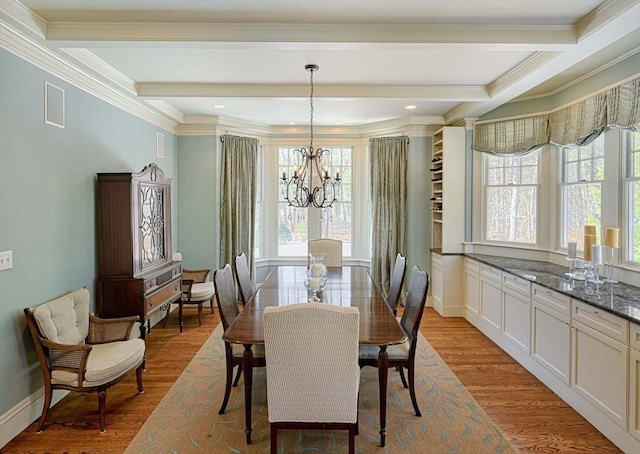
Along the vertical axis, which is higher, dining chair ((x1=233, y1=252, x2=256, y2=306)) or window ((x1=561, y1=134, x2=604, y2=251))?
window ((x1=561, y1=134, x2=604, y2=251))

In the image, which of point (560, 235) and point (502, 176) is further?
point (502, 176)

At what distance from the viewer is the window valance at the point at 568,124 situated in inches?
116

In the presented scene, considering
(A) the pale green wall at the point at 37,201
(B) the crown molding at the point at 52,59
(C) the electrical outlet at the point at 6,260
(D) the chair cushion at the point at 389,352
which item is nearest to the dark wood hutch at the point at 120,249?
(A) the pale green wall at the point at 37,201

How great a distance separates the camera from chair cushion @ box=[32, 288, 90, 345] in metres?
2.50

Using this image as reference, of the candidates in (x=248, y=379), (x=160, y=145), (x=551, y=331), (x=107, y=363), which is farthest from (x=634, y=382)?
(x=160, y=145)

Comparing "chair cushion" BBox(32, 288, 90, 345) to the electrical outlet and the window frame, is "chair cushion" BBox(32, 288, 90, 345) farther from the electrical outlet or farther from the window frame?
the window frame

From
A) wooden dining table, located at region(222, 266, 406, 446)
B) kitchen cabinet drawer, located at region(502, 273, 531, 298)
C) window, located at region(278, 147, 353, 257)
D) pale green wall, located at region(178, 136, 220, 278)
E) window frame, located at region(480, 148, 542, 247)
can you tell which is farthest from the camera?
window, located at region(278, 147, 353, 257)

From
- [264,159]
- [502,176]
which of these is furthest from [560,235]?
[264,159]

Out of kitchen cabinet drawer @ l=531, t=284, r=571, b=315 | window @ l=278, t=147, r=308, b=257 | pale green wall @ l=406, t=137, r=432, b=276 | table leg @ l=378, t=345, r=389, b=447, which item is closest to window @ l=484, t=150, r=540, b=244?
pale green wall @ l=406, t=137, r=432, b=276

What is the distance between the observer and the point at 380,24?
2605 mm

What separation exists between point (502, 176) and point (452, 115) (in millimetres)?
1075

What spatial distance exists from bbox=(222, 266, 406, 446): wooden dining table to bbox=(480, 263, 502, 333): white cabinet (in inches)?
56.9

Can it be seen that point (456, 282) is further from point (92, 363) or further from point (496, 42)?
point (92, 363)

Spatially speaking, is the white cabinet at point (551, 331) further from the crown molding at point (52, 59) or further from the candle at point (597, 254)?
the crown molding at point (52, 59)
